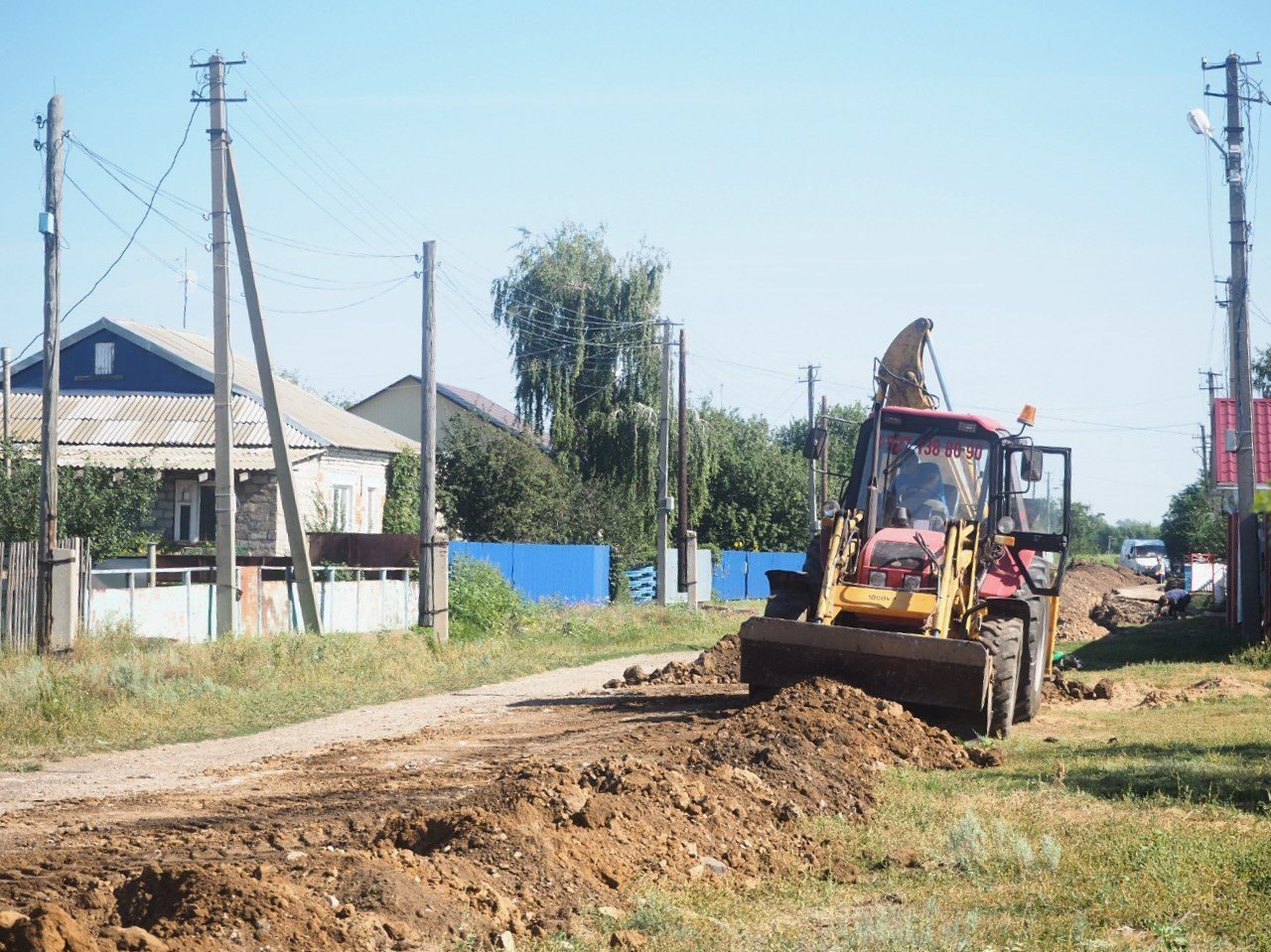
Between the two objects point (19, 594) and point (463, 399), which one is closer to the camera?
point (19, 594)

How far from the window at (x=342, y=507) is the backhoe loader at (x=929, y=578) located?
874 inches

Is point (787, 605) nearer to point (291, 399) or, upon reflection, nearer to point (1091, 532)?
point (291, 399)

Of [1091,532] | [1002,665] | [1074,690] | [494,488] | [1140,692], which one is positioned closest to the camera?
[1002,665]

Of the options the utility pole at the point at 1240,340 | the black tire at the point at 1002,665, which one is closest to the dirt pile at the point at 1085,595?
the utility pole at the point at 1240,340

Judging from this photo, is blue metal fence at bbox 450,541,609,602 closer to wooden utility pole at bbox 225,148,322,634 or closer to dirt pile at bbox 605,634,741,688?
wooden utility pole at bbox 225,148,322,634

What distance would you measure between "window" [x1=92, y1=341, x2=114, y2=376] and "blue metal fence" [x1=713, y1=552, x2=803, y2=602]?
21.9m

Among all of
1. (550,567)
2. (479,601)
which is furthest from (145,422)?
(479,601)

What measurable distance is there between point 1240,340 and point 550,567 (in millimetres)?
18282

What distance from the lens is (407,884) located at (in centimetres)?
628

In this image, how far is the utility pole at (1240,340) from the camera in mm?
22922

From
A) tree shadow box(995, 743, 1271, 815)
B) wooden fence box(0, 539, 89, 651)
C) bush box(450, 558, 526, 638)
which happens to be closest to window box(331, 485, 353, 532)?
bush box(450, 558, 526, 638)

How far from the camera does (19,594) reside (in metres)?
18.0

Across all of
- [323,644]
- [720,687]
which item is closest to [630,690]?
[720,687]

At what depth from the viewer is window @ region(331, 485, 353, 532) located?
3516cm
